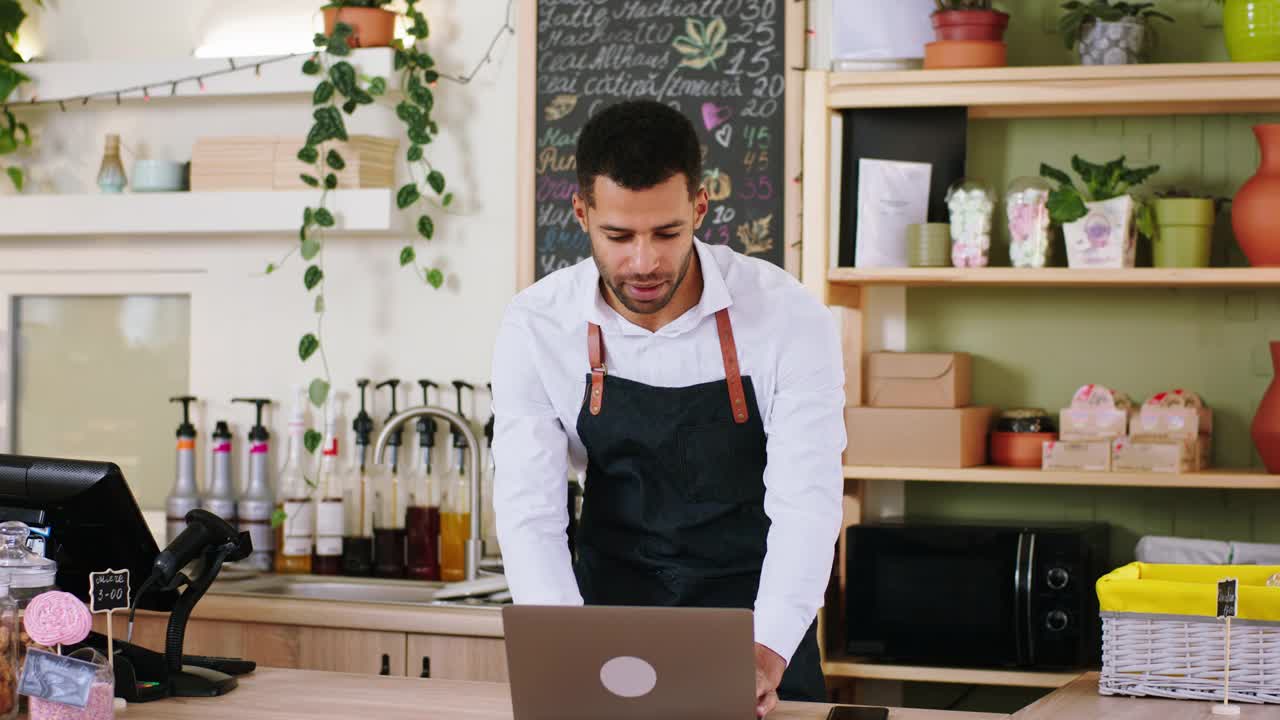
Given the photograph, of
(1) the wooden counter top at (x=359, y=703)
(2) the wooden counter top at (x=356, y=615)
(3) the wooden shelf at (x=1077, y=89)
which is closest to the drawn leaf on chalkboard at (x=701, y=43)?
(3) the wooden shelf at (x=1077, y=89)

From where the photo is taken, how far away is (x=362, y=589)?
342cm

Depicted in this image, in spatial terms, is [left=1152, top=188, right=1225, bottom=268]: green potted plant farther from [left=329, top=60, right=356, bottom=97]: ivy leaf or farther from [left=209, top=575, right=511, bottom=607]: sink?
[left=329, top=60, right=356, bottom=97]: ivy leaf

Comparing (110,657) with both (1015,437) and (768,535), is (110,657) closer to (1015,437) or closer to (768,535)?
(768,535)

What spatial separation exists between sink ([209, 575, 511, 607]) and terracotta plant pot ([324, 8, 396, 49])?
1.29 metres

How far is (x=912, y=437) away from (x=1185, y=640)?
112cm

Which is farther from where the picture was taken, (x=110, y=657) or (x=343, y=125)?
(x=343, y=125)

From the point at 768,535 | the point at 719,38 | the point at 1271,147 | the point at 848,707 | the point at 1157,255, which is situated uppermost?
the point at 719,38

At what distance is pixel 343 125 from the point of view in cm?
351

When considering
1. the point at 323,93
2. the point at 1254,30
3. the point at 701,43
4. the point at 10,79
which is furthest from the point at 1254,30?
the point at 10,79

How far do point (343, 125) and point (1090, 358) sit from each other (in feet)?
6.04

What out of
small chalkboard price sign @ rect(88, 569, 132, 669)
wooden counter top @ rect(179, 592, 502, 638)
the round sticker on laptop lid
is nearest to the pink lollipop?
small chalkboard price sign @ rect(88, 569, 132, 669)

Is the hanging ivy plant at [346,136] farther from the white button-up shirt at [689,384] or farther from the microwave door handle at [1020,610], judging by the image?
the microwave door handle at [1020,610]

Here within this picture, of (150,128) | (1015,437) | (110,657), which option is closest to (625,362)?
(110,657)

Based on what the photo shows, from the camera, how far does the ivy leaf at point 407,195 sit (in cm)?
351
